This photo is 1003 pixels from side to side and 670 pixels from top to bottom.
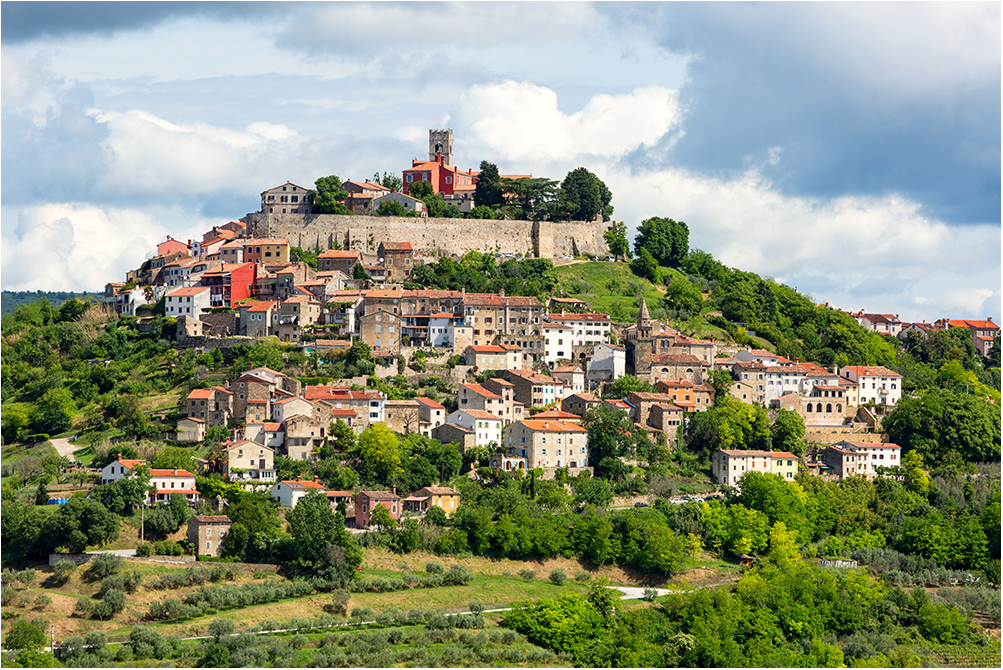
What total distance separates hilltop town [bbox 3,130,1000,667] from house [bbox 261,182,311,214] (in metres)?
0.16

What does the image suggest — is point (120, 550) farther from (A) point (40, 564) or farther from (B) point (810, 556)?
(B) point (810, 556)

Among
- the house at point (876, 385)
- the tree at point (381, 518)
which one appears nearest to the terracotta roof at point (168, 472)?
the tree at point (381, 518)

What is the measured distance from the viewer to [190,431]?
63.7 m

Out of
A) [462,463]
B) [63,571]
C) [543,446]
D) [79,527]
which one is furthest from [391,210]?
[63,571]

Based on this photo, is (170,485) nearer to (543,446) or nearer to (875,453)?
(543,446)

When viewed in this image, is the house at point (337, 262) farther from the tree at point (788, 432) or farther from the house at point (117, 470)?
the tree at point (788, 432)

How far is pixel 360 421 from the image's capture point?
65250mm

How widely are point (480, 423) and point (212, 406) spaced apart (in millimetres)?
12783

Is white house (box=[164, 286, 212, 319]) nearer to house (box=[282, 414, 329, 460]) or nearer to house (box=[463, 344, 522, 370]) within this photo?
house (box=[463, 344, 522, 370])

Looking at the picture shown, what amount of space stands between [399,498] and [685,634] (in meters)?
14.0

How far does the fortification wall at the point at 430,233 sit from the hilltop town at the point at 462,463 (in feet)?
0.98

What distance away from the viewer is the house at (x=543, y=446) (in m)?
65.9

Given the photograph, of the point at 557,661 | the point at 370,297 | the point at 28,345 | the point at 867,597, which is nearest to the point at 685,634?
the point at 557,661

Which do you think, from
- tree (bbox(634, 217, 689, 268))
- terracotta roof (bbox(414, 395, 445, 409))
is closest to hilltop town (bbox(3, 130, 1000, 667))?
terracotta roof (bbox(414, 395, 445, 409))
